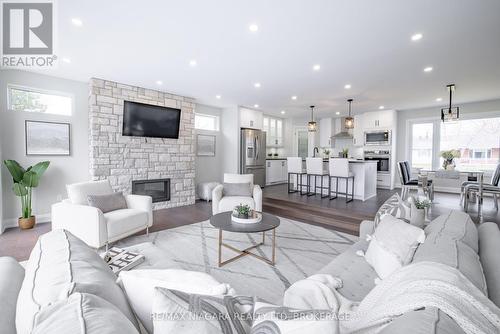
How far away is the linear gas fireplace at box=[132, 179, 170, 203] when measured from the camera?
4840mm

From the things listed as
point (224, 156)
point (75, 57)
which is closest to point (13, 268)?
point (75, 57)

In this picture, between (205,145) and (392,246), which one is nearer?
(392,246)

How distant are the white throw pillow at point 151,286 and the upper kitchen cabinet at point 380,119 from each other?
7810 mm

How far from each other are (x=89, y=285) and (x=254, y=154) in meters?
6.33

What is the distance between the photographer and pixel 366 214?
4.08 metres

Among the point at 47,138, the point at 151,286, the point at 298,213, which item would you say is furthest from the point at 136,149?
the point at 151,286

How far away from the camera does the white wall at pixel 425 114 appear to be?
5.92 metres

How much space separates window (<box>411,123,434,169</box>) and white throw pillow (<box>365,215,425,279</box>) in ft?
22.7

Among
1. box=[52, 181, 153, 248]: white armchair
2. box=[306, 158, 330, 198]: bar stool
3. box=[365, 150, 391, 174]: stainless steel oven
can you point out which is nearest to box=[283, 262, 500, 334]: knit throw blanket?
box=[52, 181, 153, 248]: white armchair

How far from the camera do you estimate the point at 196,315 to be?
2.07ft

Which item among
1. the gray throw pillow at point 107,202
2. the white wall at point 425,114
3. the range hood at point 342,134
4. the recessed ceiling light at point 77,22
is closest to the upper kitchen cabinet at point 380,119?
the white wall at point 425,114

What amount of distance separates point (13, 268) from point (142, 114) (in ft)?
13.9

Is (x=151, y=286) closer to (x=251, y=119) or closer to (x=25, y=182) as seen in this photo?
(x=25, y=182)

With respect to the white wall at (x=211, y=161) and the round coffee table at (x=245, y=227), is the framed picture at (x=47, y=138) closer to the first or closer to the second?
the white wall at (x=211, y=161)
